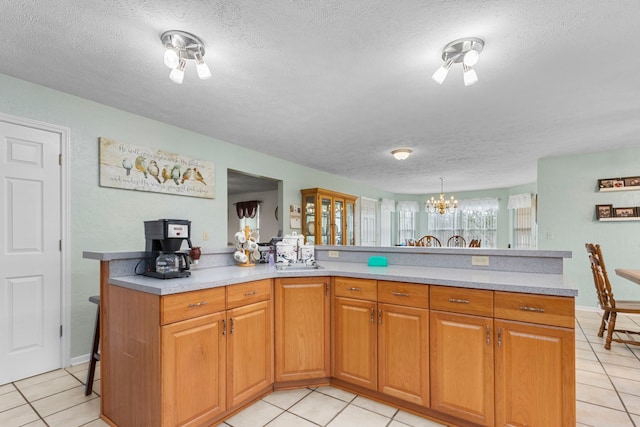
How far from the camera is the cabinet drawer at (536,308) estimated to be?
154 centimetres

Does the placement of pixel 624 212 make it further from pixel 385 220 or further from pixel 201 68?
pixel 201 68

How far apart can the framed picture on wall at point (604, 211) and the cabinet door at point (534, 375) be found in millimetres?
4048

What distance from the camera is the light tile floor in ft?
6.22

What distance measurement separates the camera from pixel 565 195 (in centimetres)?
471

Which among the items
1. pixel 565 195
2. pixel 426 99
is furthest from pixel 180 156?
pixel 565 195

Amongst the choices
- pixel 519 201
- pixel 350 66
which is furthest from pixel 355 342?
pixel 519 201

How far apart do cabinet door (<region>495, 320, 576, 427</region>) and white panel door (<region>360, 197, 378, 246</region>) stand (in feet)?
20.3

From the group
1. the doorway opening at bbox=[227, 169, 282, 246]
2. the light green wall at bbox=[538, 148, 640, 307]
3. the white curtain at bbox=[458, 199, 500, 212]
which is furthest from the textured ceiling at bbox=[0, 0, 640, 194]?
the white curtain at bbox=[458, 199, 500, 212]

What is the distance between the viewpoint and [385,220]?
366 inches

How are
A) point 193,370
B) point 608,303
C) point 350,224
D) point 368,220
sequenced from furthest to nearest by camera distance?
point 368,220, point 350,224, point 608,303, point 193,370

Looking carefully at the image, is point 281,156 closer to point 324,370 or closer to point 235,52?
point 235,52

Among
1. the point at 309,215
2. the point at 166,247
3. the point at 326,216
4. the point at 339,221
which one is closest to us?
the point at 166,247

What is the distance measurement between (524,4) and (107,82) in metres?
2.89

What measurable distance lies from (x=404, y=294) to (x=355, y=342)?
1.70ft
